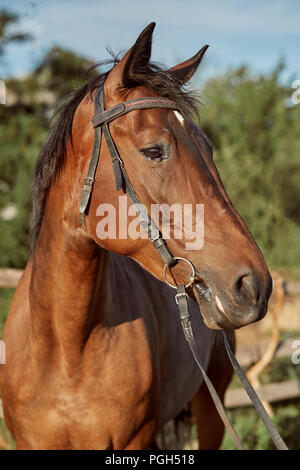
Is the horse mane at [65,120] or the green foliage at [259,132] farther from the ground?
the green foliage at [259,132]

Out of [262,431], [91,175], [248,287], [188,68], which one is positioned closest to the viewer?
[248,287]

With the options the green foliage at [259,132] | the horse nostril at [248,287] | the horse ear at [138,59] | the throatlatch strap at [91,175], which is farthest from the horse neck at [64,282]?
the green foliage at [259,132]

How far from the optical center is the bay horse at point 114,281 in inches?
73.4

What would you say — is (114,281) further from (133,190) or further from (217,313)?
(217,313)

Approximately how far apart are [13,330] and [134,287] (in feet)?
2.38

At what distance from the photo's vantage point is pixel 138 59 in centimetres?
202

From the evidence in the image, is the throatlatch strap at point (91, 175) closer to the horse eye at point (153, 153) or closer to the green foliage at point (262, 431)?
the horse eye at point (153, 153)

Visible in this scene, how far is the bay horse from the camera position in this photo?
73.4 inches

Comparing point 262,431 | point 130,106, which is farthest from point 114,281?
point 262,431

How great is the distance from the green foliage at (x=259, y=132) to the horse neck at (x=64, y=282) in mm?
9853

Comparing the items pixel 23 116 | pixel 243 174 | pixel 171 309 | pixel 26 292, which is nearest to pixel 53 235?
pixel 26 292

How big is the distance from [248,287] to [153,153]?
2.13 feet

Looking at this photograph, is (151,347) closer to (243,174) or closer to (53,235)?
(53,235)

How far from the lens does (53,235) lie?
2.33 metres
